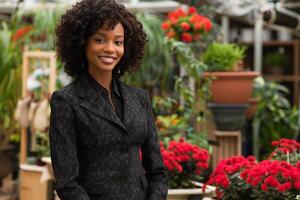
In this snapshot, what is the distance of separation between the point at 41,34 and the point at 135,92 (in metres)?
3.90

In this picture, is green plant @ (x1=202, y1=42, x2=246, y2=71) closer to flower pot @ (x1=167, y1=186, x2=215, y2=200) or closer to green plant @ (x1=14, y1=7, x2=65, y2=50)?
green plant @ (x1=14, y1=7, x2=65, y2=50)

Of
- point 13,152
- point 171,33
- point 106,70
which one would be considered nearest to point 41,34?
point 13,152

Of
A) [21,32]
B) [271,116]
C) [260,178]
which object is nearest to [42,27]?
A: [21,32]

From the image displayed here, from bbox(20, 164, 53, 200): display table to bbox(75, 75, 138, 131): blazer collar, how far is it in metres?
2.55

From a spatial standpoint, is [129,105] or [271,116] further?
[271,116]

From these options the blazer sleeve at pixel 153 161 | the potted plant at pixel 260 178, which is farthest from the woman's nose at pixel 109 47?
the potted plant at pixel 260 178

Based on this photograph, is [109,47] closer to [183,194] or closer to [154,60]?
[183,194]

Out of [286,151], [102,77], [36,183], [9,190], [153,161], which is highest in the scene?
[102,77]

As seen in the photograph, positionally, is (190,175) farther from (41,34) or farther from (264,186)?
(41,34)

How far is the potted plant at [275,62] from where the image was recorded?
25.1 feet

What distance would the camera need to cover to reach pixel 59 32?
169 centimetres

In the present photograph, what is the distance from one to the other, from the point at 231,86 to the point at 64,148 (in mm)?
2967

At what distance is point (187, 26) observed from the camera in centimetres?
430

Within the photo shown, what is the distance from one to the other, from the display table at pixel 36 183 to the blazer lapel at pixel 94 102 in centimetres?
257
